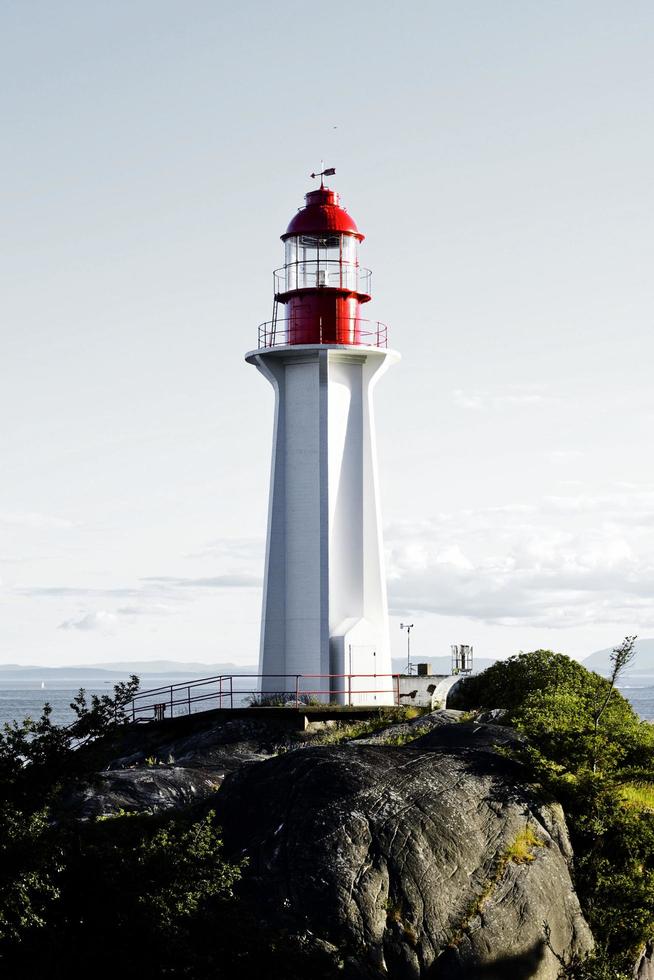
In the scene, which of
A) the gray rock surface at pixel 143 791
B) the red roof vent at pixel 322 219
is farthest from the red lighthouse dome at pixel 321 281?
the gray rock surface at pixel 143 791

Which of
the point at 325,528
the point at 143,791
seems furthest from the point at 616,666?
the point at 325,528

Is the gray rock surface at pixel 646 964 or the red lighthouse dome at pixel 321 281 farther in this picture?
the red lighthouse dome at pixel 321 281

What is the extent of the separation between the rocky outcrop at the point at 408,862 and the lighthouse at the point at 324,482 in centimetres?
1733

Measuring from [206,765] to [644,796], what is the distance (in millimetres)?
10198

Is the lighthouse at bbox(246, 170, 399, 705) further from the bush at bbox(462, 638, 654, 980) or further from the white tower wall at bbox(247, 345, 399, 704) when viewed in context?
the bush at bbox(462, 638, 654, 980)

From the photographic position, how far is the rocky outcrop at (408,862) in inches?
643

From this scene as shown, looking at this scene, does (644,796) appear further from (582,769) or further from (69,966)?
(69,966)

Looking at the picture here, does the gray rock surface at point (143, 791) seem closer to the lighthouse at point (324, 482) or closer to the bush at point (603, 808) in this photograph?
the bush at point (603, 808)

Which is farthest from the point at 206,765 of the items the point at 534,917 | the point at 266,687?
the point at 534,917

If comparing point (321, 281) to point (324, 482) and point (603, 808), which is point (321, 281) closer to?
point (324, 482)

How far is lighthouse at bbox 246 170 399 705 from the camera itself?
36656 mm

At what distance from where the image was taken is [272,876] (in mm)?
16703

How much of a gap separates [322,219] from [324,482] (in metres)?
8.09

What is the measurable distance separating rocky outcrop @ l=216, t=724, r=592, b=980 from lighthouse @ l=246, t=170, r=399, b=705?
17326 mm
